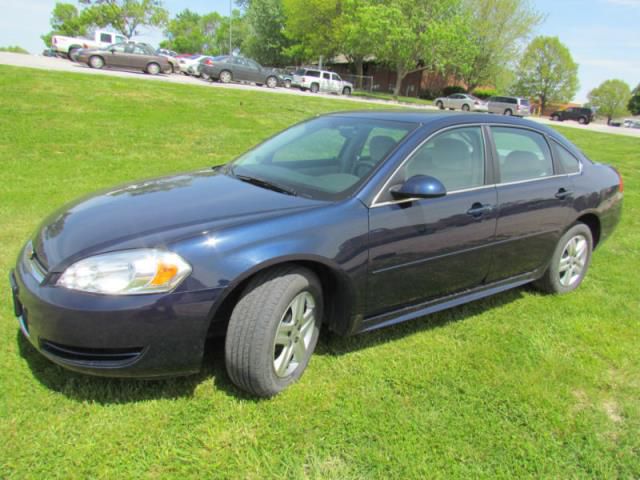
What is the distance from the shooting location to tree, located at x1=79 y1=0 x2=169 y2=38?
6494cm

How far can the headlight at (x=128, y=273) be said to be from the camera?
2.14 metres

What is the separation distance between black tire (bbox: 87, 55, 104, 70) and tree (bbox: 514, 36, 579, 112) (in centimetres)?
5555

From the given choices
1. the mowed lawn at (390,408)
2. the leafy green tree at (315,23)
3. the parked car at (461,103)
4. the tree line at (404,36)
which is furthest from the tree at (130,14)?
the mowed lawn at (390,408)

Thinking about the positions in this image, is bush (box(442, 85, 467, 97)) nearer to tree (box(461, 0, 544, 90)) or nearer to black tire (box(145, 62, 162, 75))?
tree (box(461, 0, 544, 90))

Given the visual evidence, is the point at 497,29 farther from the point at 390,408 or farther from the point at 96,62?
the point at 390,408

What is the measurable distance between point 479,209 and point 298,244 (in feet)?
4.71

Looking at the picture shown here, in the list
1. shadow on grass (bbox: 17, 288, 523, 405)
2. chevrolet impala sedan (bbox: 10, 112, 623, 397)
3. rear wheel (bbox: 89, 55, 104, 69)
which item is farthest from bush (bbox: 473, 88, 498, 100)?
shadow on grass (bbox: 17, 288, 523, 405)

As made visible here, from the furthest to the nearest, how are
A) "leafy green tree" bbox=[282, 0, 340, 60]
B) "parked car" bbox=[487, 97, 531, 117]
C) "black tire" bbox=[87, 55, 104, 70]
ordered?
"leafy green tree" bbox=[282, 0, 340, 60] → "parked car" bbox=[487, 97, 531, 117] → "black tire" bbox=[87, 55, 104, 70]

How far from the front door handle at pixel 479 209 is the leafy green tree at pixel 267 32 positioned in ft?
173

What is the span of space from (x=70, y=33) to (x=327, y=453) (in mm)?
91581

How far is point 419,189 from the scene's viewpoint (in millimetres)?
2727

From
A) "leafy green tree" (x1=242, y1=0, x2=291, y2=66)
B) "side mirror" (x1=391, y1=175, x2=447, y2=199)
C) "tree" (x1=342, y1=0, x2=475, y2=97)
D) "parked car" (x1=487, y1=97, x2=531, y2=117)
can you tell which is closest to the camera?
"side mirror" (x1=391, y1=175, x2=447, y2=199)

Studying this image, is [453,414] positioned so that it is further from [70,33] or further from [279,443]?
[70,33]

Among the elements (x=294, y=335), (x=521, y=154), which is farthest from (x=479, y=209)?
(x=294, y=335)
